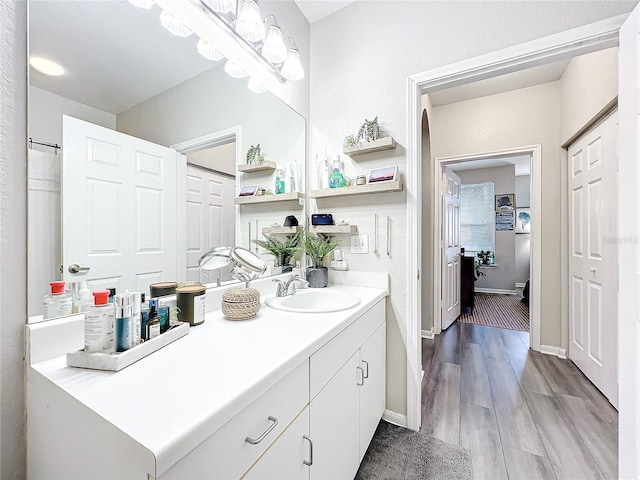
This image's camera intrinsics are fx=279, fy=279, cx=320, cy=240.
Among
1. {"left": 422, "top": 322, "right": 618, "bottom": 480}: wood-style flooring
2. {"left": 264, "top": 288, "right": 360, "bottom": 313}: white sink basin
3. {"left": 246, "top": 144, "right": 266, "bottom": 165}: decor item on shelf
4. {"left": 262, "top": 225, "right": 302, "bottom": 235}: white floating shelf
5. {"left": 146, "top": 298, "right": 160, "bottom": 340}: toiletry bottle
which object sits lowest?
{"left": 422, "top": 322, "right": 618, "bottom": 480}: wood-style flooring

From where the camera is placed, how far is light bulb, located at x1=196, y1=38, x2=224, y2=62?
122cm

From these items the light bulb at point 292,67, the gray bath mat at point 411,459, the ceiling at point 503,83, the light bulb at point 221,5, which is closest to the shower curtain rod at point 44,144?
the light bulb at point 221,5

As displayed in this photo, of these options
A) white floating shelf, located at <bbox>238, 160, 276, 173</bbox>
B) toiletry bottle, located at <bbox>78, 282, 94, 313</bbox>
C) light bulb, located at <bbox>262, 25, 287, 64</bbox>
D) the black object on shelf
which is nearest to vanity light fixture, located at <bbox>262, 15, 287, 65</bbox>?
light bulb, located at <bbox>262, 25, 287, 64</bbox>

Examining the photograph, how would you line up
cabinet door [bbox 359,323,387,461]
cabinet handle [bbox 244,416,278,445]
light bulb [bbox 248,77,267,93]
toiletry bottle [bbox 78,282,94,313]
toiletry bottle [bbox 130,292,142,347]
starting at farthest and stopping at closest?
light bulb [bbox 248,77,267,93]
cabinet door [bbox 359,323,387,461]
toiletry bottle [bbox 78,282,94,313]
toiletry bottle [bbox 130,292,142,347]
cabinet handle [bbox 244,416,278,445]

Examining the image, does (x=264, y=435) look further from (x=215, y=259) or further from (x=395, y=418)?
(x=395, y=418)

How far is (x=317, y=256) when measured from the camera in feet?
5.84

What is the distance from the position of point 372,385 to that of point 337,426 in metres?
0.44

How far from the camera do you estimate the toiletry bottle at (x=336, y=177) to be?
1.76 m

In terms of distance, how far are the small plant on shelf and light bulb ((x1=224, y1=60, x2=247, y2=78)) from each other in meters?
0.85

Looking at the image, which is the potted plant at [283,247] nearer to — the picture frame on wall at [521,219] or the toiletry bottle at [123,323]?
the toiletry bottle at [123,323]

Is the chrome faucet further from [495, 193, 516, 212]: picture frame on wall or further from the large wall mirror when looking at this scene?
[495, 193, 516, 212]: picture frame on wall

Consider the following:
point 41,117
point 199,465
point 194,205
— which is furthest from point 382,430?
point 41,117

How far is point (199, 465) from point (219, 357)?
261mm

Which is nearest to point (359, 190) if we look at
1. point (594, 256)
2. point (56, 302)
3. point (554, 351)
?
point (56, 302)
